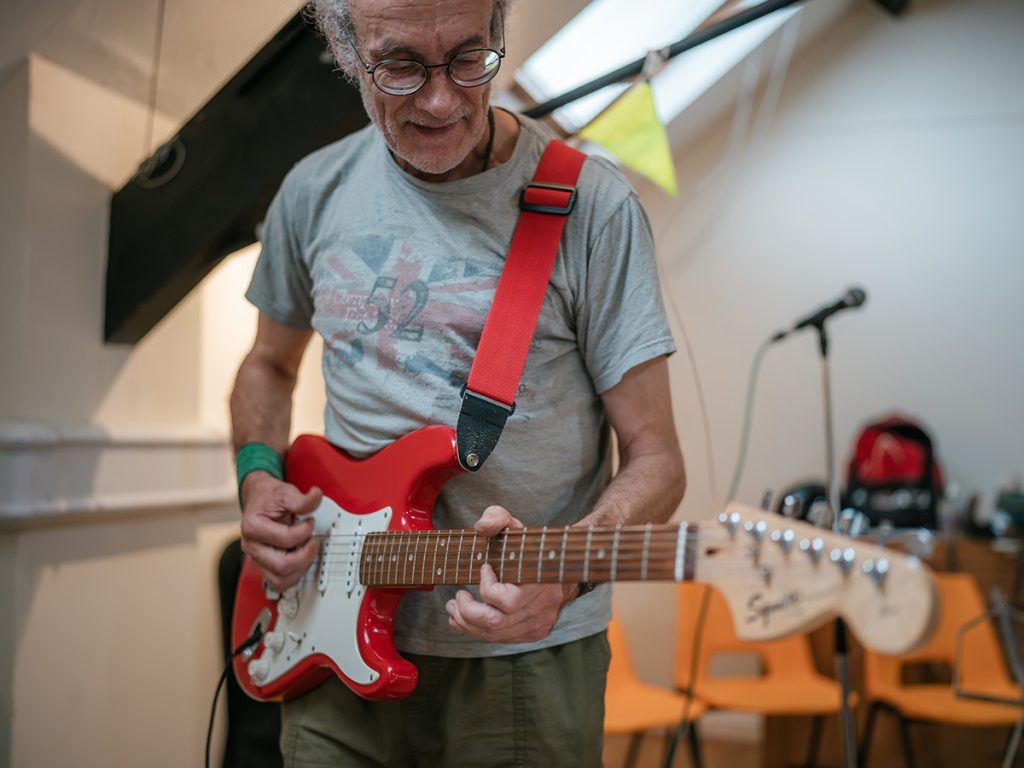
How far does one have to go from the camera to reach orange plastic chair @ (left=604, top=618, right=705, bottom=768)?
2803 mm

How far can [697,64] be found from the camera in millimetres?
3947

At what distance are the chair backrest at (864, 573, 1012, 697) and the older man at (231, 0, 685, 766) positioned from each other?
240 centimetres

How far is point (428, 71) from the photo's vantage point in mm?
1224

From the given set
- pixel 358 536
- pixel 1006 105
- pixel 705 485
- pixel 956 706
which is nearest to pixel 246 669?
pixel 358 536

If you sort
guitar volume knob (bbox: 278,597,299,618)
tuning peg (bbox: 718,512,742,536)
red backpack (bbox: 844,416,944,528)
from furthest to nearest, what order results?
red backpack (bbox: 844,416,944,528) < guitar volume knob (bbox: 278,597,299,618) < tuning peg (bbox: 718,512,742,536)

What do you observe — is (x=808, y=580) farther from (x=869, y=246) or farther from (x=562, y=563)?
(x=869, y=246)

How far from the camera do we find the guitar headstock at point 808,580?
2.63 feet

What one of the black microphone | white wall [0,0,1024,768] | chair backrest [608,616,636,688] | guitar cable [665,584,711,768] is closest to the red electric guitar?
guitar cable [665,584,711,768]

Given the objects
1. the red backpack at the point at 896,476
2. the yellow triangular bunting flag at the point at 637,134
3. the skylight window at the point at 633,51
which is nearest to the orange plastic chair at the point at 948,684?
the red backpack at the point at 896,476

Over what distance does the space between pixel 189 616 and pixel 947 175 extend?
327 cm

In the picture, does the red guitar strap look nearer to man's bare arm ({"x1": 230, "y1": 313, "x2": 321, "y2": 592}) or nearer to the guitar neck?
the guitar neck

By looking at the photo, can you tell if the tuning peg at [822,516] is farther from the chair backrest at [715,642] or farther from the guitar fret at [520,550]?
the chair backrest at [715,642]

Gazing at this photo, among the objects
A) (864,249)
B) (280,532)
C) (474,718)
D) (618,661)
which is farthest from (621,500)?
(864,249)

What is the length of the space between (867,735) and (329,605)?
260 cm
